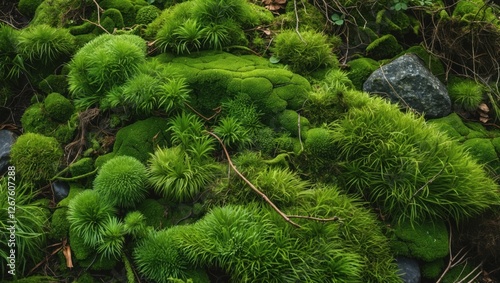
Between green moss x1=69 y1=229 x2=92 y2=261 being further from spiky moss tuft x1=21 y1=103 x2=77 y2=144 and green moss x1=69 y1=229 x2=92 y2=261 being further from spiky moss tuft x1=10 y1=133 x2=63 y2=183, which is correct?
spiky moss tuft x1=21 y1=103 x2=77 y2=144

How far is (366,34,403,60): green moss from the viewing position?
5.34 metres

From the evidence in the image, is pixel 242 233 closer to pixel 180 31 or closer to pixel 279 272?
pixel 279 272

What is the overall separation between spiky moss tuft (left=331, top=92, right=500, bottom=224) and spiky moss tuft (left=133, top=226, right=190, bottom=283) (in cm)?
155

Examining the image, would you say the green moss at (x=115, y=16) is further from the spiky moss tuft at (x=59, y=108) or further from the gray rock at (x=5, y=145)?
the gray rock at (x=5, y=145)

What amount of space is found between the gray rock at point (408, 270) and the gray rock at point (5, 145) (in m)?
3.54

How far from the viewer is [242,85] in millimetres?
4410

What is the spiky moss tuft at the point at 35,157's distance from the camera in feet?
13.5

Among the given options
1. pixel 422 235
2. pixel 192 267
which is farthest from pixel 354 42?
pixel 192 267

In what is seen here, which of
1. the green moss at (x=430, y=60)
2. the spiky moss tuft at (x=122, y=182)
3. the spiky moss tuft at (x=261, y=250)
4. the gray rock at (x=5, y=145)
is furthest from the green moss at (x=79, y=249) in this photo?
the green moss at (x=430, y=60)

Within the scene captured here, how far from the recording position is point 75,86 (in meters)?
4.51

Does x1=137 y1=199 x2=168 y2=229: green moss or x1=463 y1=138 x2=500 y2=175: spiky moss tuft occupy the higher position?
x1=463 y1=138 x2=500 y2=175: spiky moss tuft

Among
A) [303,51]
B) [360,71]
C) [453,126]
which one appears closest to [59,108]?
[303,51]

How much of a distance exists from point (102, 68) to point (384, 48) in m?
3.12

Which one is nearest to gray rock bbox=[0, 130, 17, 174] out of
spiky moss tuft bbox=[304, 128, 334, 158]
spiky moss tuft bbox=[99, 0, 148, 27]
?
spiky moss tuft bbox=[99, 0, 148, 27]
